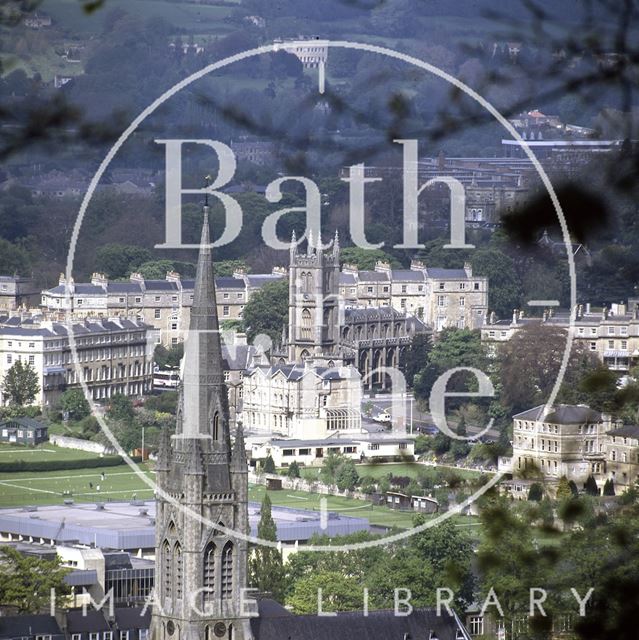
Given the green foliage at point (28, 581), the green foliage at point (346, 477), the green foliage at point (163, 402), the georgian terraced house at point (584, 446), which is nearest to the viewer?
the green foliage at point (28, 581)

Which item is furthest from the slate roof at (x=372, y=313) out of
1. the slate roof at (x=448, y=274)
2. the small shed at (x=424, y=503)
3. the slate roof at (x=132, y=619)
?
the slate roof at (x=132, y=619)

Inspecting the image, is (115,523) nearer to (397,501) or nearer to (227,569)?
(397,501)

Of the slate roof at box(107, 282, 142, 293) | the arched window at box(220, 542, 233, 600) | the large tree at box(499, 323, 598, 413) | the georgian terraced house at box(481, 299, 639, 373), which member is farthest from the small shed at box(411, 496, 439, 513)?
the slate roof at box(107, 282, 142, 293)

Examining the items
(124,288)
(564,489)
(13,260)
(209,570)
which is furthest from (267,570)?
(13,260)

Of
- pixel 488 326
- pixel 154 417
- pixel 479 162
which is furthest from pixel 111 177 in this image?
pixel 154 417

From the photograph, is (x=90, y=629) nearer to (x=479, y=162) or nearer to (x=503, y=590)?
(x=503, y=590)

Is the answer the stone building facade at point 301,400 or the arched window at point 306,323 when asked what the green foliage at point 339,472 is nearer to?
the stone building facade at point 301,400
